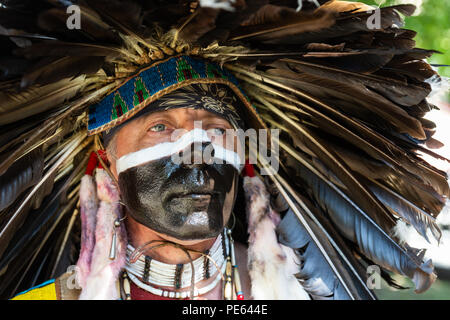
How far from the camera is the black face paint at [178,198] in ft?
8.38

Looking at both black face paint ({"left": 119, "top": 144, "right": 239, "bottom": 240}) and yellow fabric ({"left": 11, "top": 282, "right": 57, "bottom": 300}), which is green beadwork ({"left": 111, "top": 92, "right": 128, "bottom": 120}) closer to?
black face paint ({"left": 119, "top": 144, "right": 239, "bottom": 240})

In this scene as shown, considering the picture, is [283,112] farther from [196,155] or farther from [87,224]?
[87,224]

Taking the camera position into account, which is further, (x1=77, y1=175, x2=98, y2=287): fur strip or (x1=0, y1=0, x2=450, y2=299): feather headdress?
(x1=77, y1=175, x2=98, y2=287): fur strip

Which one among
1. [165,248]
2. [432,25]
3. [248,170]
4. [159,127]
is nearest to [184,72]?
[159,127]

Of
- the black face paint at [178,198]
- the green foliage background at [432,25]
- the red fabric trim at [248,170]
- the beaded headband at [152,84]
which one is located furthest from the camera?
the green foliage background at [432,25]

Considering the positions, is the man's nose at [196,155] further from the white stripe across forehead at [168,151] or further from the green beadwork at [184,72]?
the green beadwork at [184,72]

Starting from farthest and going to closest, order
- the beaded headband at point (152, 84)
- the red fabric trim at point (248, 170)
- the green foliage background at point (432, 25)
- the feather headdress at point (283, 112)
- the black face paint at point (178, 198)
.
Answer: the green foliage background at point (432, 25)
the red fabric trim at point (248, 170)
the beaded headband at point (152, 84)
the black face paint at point (178, 198)
the feather headdress at point (283, 112)

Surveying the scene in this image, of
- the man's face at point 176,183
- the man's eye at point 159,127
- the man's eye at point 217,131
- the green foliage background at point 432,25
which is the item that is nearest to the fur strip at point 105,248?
the man's face at point 176,183

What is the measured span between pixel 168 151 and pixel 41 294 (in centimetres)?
104

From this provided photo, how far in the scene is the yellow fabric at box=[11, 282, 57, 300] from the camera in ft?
8.95

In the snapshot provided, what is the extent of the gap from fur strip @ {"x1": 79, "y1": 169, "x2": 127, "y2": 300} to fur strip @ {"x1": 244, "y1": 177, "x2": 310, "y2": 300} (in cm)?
75

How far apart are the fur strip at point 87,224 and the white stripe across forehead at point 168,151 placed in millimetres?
294

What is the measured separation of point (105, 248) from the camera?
109 inches

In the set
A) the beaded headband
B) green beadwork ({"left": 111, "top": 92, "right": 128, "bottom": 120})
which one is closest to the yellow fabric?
the beaded headband
